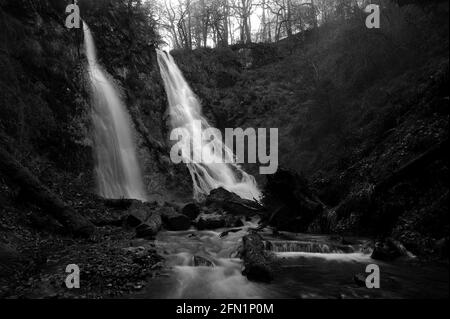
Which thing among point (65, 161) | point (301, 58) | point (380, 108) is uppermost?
point (301, 58)

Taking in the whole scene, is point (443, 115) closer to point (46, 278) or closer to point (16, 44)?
point (46, 278)

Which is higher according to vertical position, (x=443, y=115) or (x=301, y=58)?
(x=301, y=58)

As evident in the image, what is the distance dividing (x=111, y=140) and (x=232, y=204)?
26.0 ft

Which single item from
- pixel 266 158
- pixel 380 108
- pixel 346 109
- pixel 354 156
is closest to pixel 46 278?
pixel 354 156

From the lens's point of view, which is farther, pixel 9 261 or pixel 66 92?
pixel 66 92

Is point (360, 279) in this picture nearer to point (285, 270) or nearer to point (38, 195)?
point (285, 270)

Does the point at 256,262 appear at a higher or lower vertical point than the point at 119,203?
lower

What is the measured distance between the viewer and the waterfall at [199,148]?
22844mm

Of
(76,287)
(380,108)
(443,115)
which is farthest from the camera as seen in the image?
(380,108)

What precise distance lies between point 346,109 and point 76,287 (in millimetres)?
15893

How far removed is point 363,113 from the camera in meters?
16.6

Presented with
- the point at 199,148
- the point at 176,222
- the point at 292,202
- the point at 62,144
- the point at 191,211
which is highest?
the point at 199,148

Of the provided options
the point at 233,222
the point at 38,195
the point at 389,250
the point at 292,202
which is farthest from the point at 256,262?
the point at 38,195

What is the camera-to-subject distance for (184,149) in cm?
2522
